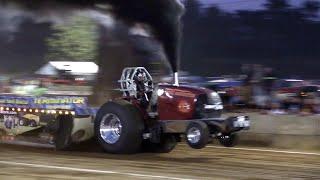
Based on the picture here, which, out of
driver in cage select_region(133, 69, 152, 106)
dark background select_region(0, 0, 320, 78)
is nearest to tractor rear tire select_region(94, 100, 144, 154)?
driver in cage select_region(133, 69, 152, 106)

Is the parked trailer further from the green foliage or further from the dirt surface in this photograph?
the green foliage

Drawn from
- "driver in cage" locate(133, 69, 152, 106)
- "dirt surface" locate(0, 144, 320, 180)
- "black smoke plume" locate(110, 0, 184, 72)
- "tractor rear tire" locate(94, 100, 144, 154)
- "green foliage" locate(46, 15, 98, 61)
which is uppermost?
"green foliage" locate(46, 15, 98, 61)

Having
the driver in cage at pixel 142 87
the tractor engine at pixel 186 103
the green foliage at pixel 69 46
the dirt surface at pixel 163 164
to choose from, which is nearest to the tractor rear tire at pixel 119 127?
the dirt surface at pixel 163 164

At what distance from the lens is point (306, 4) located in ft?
74.2

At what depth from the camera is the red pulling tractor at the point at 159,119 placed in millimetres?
10812

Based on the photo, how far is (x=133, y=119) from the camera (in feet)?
37.1

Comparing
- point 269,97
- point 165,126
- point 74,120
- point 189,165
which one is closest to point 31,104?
point 74,120

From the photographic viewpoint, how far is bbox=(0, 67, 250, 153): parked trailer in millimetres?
10977

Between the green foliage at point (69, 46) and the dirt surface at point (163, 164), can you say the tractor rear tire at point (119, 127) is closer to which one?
the dirt surface at point (163, 164)

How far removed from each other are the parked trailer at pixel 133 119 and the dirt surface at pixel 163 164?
269 mm

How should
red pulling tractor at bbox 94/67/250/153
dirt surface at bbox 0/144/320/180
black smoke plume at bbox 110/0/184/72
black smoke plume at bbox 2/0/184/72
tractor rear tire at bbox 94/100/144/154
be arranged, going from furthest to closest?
black smoke plume at bbox 2/0/184/72, black smoke plume at bbox 110/0/184/72, tractor rear tire at bbox 94/100/144/154, red pulling tractor at bbox 94/67/250/153, dirt surface at bbox 0/144/320/180

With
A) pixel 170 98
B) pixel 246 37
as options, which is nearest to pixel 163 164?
pixel 170 98

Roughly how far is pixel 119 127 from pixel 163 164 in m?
1.60

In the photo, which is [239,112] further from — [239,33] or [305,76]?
[239,33]
